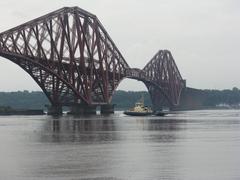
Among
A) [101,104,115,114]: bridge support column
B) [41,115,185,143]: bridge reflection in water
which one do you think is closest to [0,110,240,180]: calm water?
[41,115,185,143]: bridge reflection in water

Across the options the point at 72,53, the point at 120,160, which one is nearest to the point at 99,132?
the point at 120,160

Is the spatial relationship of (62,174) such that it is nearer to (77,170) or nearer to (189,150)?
(77,170)

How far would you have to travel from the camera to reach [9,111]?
591ft

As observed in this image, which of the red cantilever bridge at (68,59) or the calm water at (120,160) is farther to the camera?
the red cantilever bridge at (68,59)

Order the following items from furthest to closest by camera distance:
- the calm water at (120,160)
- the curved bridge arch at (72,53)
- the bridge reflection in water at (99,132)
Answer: the curved bridge arch at (72,53)
the bridge reflection in water at (99,132)
the calm water at (120,160)

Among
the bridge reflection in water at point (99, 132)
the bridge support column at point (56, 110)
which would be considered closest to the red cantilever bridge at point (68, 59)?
the bridge support column at point (56, 110)

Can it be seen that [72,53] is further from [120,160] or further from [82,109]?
[120,160]

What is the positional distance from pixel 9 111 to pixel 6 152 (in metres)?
140

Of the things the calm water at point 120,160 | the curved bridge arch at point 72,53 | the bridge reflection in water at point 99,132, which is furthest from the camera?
the curved bridge arch at point 72,53

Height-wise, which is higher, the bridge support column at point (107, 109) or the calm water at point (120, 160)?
the bridge support column at point (107, 109)

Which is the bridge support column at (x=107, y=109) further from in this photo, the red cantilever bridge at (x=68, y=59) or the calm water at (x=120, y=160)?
the calm water at (x=120, y=160)

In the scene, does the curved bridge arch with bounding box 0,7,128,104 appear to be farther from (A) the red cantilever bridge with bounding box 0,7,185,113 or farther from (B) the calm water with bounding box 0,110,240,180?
(B) the calm water with bounding box 0,110,240,180

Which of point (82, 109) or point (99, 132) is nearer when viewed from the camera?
point (99, 132)

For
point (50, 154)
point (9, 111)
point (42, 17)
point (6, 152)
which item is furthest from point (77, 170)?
point (9, 111)
